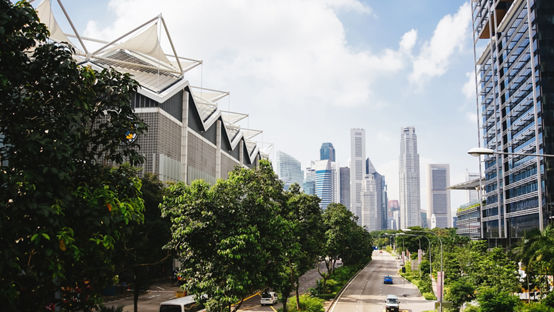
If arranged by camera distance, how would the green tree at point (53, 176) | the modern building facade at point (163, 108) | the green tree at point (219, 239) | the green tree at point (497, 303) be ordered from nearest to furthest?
1. the green tree at point (53, 176)
2. the green tree at point (219, 239)
3. the green tree at point (497, 303)
4. the modern building facade at point (163, 108)

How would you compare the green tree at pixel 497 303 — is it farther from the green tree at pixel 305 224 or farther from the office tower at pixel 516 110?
the office tower at pixel 516 110

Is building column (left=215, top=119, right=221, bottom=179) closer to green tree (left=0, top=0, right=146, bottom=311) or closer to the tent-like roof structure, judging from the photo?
the tent-like roof structure

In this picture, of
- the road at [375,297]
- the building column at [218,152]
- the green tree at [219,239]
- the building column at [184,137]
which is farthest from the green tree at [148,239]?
the building column at [218,152]

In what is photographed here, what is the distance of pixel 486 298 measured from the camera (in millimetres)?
28578

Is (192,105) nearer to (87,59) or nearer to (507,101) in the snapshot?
(87,59)

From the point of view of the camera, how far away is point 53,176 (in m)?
9.38

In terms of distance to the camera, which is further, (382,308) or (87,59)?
(87,59)

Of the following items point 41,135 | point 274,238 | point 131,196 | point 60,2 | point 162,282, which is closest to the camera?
point 41,135

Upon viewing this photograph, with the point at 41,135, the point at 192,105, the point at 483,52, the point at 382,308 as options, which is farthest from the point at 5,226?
the point at 483,52

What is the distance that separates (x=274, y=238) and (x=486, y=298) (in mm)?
14279

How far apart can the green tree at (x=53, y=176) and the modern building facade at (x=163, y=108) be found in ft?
145

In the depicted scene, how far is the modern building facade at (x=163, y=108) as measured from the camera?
63906 mm

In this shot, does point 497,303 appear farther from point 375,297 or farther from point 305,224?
point 375,297

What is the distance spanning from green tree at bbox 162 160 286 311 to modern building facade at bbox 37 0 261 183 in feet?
108
